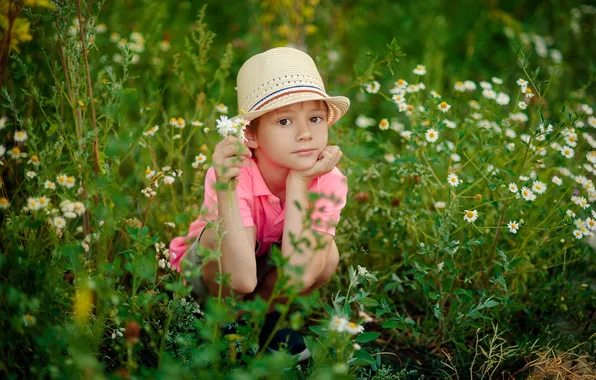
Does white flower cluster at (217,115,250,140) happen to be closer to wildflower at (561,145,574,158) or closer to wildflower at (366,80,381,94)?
wildflower at (366,80,381,94)

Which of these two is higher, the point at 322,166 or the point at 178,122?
the point at 178,122

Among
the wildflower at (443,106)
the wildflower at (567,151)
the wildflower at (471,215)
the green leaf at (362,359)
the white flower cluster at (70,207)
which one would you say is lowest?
the green leaf at (362,359)

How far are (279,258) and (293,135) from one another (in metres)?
0.62

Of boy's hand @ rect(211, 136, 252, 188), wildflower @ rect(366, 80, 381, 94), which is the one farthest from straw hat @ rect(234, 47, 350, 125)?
wildflower @ rect(366, 80, 381, 94)

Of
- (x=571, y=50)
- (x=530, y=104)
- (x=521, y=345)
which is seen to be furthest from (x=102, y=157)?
(x=571, y=50)

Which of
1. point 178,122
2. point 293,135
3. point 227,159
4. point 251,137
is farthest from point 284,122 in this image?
point 178,122

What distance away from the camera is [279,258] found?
1.45m

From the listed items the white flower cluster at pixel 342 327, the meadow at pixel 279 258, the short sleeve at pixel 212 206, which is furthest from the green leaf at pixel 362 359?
the short sleeve at pixel 212 206

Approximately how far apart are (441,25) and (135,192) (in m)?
2.96

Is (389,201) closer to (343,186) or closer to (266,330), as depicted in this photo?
(343,186)

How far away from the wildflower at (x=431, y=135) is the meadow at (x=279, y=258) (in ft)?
0.12

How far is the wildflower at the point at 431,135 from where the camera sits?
238 cm

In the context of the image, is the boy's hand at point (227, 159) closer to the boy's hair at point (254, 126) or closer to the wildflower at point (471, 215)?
the boy's hair at point (254, 126)

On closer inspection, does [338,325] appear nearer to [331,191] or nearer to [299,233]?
[299,233]
